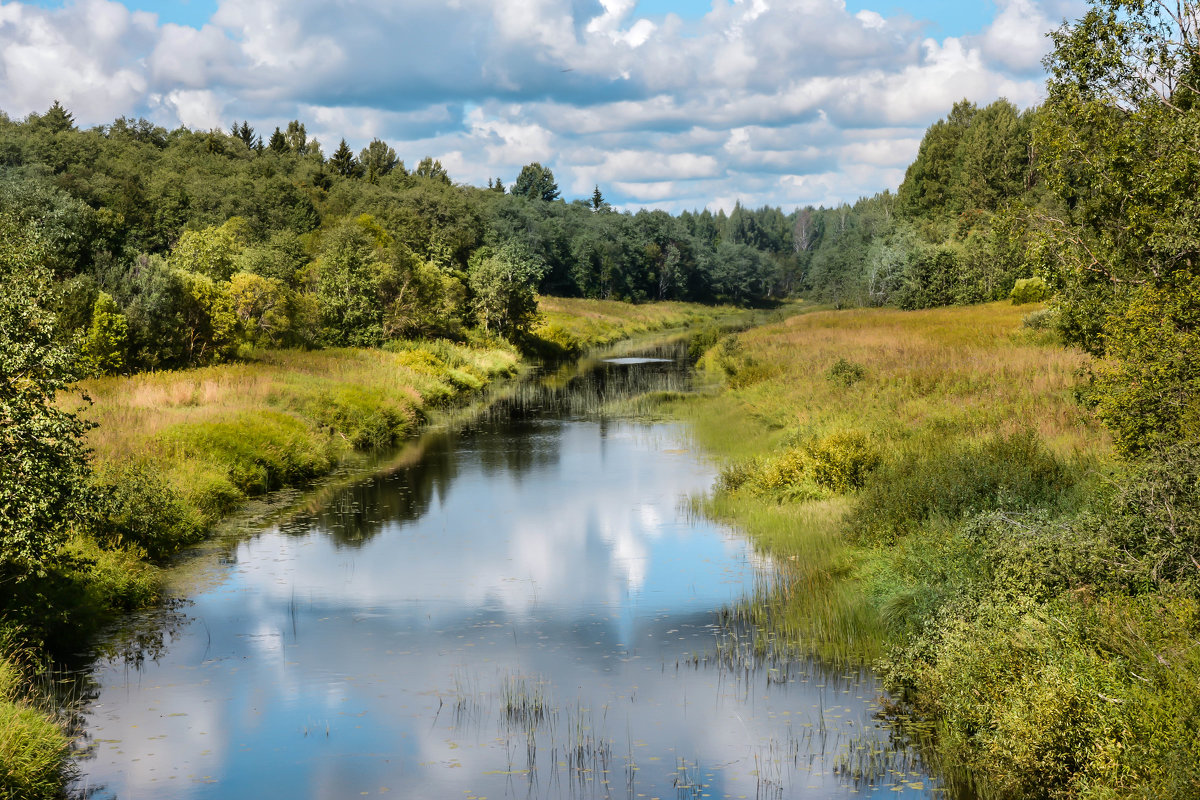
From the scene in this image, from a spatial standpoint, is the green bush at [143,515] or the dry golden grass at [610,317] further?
the dry golden grass at [610,317]

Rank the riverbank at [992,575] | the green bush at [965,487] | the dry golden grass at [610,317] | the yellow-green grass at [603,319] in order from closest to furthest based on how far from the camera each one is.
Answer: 1. the riverbank at [992,575]
2. the green bush at [965,487]
3. the yellow-green grass at [603,319]
4. the dry golden grass at [610,317]

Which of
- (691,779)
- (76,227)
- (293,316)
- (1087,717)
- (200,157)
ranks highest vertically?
(200,157)

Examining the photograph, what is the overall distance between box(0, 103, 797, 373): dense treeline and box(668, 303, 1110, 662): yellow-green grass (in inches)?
486

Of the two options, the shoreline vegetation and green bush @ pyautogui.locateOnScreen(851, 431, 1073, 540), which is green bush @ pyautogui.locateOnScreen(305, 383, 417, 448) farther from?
green bush @ pyautogui.locateOnScreen(851, 431, 1073, 540)

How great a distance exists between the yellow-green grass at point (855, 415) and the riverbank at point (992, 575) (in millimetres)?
71

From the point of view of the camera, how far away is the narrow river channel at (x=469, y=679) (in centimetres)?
984

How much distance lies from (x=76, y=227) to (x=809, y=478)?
4561 cm

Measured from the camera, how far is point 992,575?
1153cm

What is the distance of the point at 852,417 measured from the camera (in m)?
25.5

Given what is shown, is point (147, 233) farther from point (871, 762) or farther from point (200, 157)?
point (871, 762)

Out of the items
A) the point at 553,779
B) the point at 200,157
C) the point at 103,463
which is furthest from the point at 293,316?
the point at 200,157

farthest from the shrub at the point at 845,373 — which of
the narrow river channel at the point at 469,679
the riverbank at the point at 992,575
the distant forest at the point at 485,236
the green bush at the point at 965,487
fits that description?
the green bush at the point at 965,487

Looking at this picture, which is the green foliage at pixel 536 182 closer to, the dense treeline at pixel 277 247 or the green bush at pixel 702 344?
the dense treeline at pixel 277 247

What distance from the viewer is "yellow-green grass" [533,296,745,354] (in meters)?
79.5
